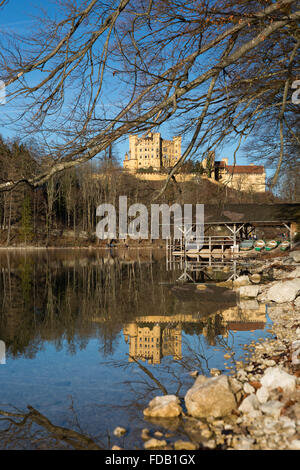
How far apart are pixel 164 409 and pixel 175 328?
4.47m

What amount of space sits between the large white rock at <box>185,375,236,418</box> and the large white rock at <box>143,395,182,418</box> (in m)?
0.14

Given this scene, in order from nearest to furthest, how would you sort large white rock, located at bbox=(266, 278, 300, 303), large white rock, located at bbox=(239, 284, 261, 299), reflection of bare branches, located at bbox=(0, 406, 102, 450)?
reflection of bare branches, located at bbox=(0, 406, 102, 450) < large white rock, located at bbox=(266, 278, 300, 303) < large white rock, located at bbox=(239, 284, 261, 299)

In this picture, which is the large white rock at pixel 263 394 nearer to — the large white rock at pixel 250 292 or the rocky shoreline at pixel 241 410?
the rocky shoreline at pixel 241 410

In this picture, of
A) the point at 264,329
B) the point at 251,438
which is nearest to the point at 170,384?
the point at 251,438

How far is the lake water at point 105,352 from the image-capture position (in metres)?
4.38

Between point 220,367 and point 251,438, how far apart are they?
239cm

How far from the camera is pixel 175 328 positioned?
8.81 metres

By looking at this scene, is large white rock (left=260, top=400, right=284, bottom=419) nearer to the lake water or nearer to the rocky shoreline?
the rocky shoreline

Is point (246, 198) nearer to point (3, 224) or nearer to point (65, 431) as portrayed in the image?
point (3, 224)

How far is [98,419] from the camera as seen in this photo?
14.5 ft

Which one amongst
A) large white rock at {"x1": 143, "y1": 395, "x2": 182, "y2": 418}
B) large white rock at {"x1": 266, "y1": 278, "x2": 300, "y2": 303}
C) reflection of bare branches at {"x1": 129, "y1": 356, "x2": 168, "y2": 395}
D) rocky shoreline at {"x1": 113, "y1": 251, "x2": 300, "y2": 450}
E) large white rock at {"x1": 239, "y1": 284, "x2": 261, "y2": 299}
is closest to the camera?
rocky shoreline at {"x1": 113, "y1": 251, "x2": 300, "y2": 450}

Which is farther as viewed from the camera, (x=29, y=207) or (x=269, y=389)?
(x=29, y=207)

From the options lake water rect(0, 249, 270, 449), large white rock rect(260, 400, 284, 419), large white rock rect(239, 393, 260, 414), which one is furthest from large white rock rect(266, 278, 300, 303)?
large white rock rect(260, 400, 284, 419)

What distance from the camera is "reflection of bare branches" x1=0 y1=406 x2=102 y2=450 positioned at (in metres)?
3.92
